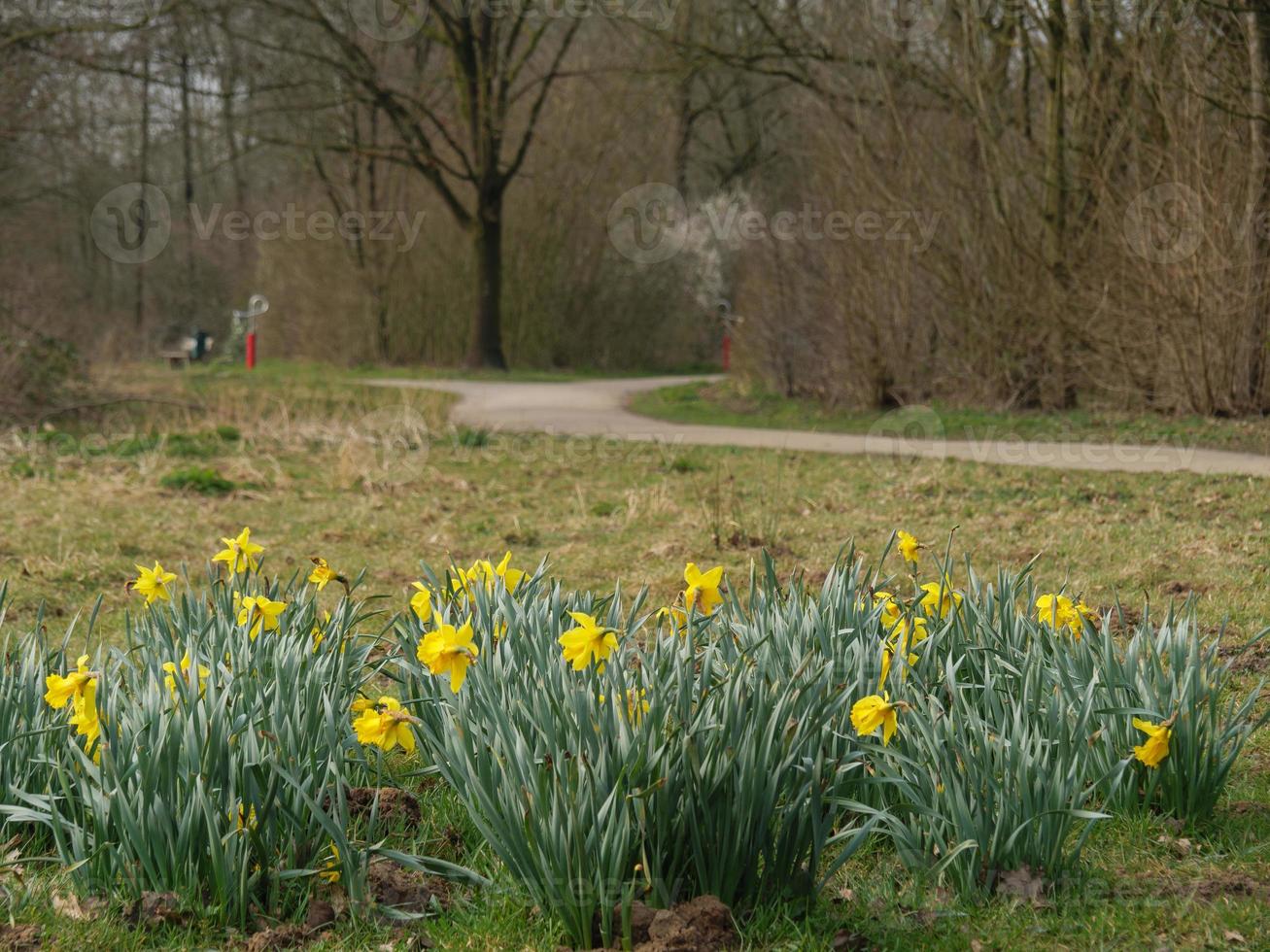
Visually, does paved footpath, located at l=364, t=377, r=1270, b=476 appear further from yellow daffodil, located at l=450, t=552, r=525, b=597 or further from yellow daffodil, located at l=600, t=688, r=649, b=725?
yellow daffodil, located at l=600, t=688, r=649, b=725

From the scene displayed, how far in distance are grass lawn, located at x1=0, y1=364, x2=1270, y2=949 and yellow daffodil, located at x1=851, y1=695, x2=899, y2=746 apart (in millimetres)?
360

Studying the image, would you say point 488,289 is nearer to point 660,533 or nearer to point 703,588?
point 660,533

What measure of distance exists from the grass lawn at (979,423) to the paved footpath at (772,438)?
26cm

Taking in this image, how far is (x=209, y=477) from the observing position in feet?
27.6

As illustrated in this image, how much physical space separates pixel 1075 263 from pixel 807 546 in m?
A: 6.72

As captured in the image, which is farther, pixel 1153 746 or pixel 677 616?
pixel 677 616
